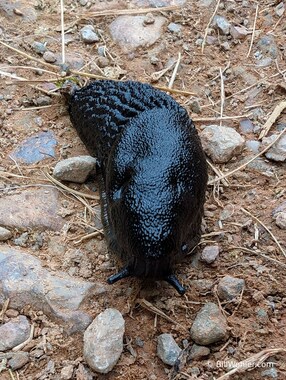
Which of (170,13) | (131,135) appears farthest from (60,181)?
(170,13)

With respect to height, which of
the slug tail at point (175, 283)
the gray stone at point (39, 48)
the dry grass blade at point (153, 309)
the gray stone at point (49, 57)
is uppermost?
the gray stone at point (39, 48)

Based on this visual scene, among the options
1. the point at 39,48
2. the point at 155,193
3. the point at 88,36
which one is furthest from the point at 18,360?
the point at 88,36

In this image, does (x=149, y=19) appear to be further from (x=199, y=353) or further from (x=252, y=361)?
(x=252, y=361)

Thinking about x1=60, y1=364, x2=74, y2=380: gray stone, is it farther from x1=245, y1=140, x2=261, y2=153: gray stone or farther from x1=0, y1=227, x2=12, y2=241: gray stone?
x1=245, y1=140, x2=261, y2=153: gray stone

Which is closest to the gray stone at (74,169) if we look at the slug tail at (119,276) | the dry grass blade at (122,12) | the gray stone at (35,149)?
the gray stone at (35,149)

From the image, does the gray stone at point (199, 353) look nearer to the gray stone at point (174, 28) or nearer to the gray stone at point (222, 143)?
the gray stone at point (222, 143)

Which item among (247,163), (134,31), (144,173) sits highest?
(144,173)

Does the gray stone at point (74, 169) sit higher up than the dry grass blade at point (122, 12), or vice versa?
the dry grass blade at point (122, 12)
